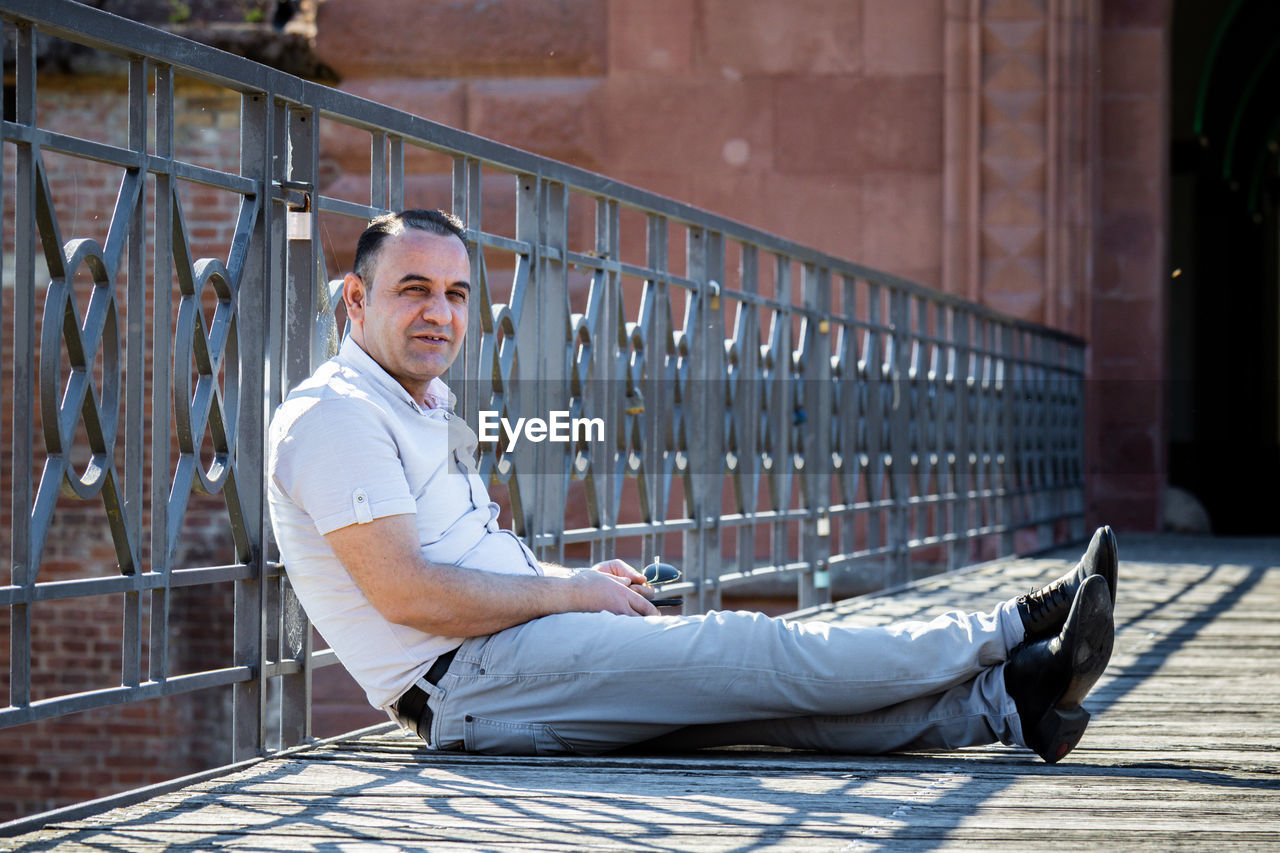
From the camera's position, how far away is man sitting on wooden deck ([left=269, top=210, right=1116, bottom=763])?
2943 mm

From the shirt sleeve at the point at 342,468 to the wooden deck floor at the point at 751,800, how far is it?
0.45m

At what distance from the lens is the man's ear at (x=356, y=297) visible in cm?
311

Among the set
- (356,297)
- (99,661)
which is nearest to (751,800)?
(356,297)

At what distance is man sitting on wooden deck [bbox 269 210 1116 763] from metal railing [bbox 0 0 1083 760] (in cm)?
18

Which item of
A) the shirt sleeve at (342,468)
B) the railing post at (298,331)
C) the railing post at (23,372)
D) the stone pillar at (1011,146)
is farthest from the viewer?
the stone pillar at (1011,146)

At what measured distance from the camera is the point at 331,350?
3.41 m

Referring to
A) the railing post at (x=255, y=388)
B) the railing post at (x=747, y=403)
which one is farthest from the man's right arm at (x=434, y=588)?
the railing post at (x=747, y=403)

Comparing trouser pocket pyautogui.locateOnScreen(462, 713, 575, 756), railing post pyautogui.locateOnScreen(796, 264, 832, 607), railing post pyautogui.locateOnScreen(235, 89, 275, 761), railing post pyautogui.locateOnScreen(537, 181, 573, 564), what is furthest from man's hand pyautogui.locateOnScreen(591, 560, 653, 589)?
railing post pyautogui.locateOnScreen(796, 264, 832, 607)

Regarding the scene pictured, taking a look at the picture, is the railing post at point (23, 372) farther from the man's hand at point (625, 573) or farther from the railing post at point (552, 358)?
the railing post at point (552, 358)

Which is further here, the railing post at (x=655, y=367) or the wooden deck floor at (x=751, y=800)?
the railing post at (x=655, y=367)

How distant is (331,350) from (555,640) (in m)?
0.79

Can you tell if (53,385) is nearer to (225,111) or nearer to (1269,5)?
(225,111)

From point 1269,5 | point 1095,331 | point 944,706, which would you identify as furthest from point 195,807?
point 1269,5

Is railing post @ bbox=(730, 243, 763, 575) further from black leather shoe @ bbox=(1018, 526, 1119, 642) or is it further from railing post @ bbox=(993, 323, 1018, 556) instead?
railing post @ bbox=(993, 323, 1018, 556)
